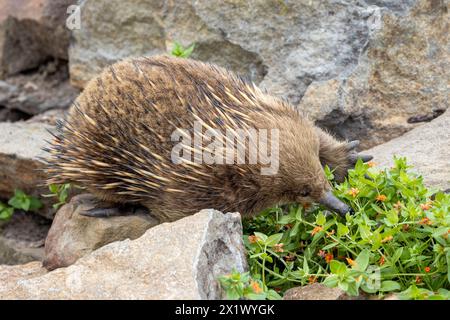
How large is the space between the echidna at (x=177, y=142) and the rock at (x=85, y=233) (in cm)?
9

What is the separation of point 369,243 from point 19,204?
275cm

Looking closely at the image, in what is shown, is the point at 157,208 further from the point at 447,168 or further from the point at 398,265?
the point at 447,168

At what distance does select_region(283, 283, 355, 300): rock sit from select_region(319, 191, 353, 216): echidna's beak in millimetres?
406

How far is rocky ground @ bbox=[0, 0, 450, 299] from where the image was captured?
407 cm

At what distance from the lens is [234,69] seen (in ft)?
17.4

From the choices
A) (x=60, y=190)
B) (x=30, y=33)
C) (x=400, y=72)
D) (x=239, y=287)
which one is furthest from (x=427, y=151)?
(x=30, y=33)

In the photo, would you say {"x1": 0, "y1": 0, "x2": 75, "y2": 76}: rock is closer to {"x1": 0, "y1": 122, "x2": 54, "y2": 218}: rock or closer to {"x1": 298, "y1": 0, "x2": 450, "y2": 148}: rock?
{"x1": 0, "y1": 122, "x2": 54, "y2": 218}: rock

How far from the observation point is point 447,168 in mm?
4008

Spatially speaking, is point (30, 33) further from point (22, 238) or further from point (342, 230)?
point (342, 230)

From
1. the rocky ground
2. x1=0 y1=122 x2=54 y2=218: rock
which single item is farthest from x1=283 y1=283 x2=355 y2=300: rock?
x1=0 y1=122 x2=54 y2=218: rock

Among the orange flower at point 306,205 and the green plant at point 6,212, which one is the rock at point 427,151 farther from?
the green plant at point 6,212

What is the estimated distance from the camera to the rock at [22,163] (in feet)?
16.6

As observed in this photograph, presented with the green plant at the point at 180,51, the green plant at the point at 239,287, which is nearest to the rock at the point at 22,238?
the green plant at the point at 180,51

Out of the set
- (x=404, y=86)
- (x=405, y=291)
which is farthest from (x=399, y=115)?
(x=405, y=291)
